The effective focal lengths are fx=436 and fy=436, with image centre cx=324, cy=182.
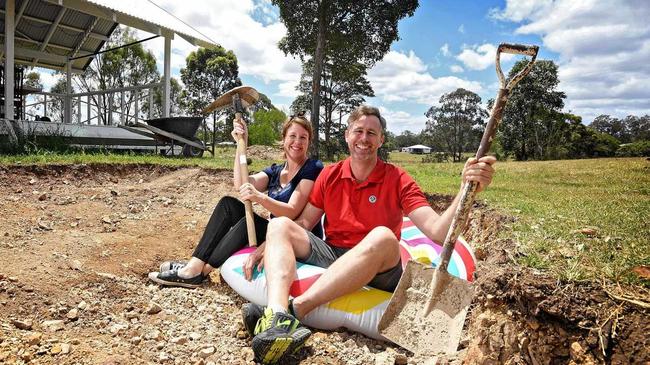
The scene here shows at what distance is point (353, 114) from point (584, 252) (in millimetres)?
1630

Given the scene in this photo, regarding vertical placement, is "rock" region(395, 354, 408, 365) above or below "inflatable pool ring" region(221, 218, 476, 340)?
below

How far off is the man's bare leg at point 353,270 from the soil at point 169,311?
0.23 metres

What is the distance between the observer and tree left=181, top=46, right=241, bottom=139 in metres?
27.2

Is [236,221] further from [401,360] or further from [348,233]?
[401,360]

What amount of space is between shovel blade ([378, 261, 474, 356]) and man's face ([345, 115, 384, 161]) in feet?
2.62

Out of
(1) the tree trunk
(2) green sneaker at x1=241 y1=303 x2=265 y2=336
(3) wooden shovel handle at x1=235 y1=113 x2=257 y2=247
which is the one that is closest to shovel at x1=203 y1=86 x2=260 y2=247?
(3) wooden shovel handle at x1=235 y1=113 x2=257 y2=247

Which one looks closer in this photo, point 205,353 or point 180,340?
point 205,353

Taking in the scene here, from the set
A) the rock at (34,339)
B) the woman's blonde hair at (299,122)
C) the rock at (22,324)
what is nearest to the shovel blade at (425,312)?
the woman's blonde hair at (299,122)

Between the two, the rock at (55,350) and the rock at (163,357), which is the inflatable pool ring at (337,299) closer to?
the rock at (163,357)

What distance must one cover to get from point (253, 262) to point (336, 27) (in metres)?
12.3

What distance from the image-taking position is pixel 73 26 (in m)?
12.3

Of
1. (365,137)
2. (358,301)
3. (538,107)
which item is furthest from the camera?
(538,107)

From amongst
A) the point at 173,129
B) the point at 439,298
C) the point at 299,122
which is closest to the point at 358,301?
the point at 439,298

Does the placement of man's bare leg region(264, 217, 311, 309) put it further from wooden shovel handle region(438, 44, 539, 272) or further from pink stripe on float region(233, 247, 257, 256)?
wooden shovel handle region(438, 44, 539, 272)
